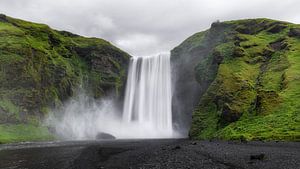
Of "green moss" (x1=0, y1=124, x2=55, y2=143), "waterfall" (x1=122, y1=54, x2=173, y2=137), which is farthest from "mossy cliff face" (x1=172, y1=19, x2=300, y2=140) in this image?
"green moss" (x1=0, y1=124, x2=55, y2=143)

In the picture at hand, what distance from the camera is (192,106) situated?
382 ft

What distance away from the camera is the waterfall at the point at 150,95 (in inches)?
4866

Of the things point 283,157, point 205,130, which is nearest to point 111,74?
point 205,130

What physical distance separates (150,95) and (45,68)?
1688 inches

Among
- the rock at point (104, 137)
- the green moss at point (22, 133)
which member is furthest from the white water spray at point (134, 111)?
the green moss at point (22, 133)

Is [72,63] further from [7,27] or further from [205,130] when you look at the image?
[205,130]

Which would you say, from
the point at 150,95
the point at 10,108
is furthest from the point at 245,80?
the point at 10,108

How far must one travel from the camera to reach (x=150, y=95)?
130 meters

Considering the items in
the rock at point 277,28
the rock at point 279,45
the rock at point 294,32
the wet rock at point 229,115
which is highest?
the rock at point 277,28

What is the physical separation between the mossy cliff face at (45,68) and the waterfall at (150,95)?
26.8 feet

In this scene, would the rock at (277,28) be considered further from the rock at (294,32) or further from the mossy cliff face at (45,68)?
the mossy cliff face at (45,68)

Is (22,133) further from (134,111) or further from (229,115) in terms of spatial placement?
(229,115)

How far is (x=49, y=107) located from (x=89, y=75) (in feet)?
111

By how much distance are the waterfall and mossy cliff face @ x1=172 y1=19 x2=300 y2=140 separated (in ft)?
20.4
